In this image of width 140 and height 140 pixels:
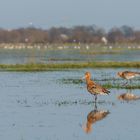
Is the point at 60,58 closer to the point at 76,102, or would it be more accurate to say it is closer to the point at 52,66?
the point at 52,66

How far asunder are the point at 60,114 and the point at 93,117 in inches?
34.3

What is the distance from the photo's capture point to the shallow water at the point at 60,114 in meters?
13.2

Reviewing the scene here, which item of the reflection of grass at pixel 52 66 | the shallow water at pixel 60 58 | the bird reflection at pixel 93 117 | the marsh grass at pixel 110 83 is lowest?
the shallow water at pixel 60 58

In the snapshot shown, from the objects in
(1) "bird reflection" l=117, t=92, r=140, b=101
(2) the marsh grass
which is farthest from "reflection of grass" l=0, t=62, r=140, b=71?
(1) "bird reflection" l=117, t=92, r=140, b=101

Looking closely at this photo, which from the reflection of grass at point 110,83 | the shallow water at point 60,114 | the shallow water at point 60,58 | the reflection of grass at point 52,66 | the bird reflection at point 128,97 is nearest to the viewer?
the shallow water at point 60,114

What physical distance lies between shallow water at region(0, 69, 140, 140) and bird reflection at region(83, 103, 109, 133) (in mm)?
76

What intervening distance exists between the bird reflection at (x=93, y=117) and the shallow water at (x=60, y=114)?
8 cm

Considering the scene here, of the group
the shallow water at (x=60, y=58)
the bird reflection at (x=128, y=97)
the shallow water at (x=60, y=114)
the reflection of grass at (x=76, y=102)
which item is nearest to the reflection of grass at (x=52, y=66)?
the shallow water at (x=60, y=58)

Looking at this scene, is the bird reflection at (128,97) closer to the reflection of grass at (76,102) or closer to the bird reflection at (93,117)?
the reflection of grass at (76,102)

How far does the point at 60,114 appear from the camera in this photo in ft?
51.8

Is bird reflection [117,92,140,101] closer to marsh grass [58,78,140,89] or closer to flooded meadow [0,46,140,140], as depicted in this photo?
flooded meadow [0,46,140,140]

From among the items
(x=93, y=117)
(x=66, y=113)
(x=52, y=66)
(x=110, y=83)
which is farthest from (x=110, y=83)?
(x=52, y=66)

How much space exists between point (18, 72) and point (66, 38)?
109 metres

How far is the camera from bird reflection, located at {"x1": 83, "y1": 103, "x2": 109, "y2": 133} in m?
13.8
